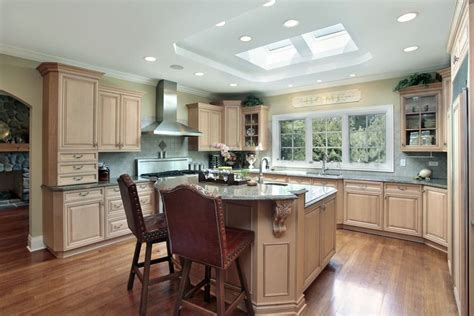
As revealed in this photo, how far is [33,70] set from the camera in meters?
3.51

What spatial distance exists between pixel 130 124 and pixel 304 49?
3.05 m

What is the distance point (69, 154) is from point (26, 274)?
4.88 feet

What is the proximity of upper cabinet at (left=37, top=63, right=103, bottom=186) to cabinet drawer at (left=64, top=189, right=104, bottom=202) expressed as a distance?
0.65 feet

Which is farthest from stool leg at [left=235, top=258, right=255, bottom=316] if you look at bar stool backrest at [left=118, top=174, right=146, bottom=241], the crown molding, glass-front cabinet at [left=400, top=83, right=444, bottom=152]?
the crown molding

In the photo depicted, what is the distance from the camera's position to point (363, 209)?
14.0ft

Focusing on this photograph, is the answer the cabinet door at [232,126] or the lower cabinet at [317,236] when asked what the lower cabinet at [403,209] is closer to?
the lower cabinet at [317,236]

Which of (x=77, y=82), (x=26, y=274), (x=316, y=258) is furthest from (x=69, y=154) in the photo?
(x=316, y=258)

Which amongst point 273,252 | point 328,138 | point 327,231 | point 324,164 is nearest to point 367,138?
point 328,138

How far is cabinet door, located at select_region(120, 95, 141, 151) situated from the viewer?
164 inches

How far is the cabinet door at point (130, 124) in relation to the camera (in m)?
4.17

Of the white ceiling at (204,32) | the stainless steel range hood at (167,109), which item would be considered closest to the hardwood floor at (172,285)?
the stainless steel range hood at (167,109)

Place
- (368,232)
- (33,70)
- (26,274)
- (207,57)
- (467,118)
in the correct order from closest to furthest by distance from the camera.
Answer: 1. (467,118)
2. (26,274)
3. (33,70)
4. (207,57)
5. (368,232)

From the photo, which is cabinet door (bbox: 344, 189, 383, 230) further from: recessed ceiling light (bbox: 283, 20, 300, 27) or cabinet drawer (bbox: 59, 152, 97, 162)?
cabinet drawer (bbox: 59, 152, 97, 162)

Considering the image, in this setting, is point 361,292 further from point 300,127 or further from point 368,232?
point 300,127
